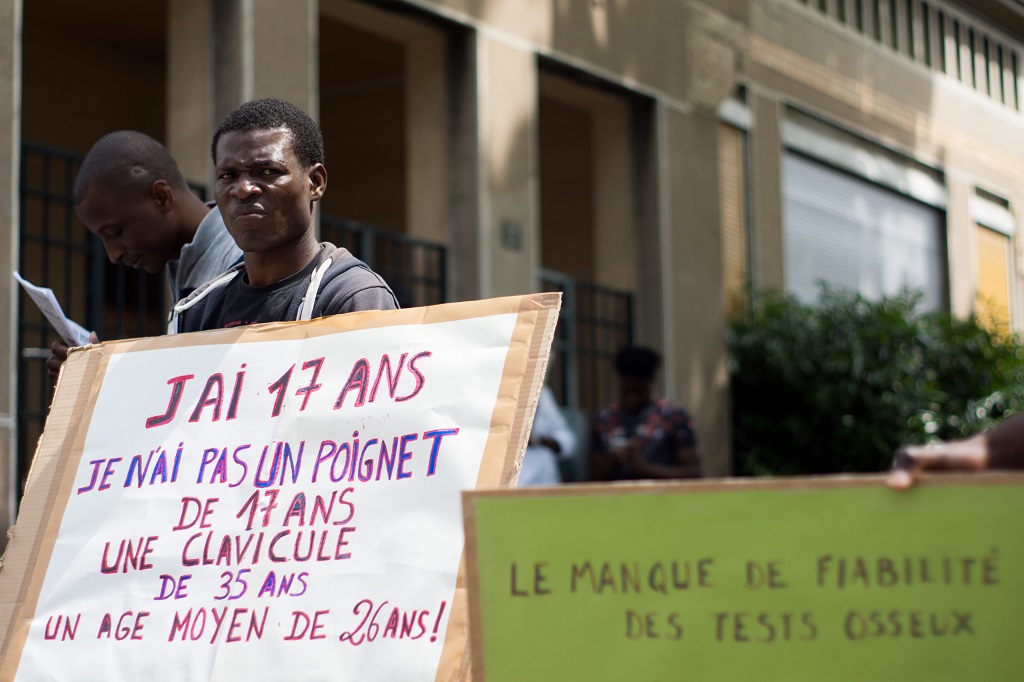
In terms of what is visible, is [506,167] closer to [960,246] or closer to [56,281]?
[56,281]

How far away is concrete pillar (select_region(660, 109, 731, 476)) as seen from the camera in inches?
423

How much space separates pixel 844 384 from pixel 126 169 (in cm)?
793

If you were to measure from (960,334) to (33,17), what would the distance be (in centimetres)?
768

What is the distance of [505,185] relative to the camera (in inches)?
366

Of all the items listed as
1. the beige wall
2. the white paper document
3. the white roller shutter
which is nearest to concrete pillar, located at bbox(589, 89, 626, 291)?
the white roller shutter

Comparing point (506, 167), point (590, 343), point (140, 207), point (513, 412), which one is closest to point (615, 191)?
point (590, 343)

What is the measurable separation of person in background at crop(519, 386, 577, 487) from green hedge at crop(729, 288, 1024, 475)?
3.10 metres

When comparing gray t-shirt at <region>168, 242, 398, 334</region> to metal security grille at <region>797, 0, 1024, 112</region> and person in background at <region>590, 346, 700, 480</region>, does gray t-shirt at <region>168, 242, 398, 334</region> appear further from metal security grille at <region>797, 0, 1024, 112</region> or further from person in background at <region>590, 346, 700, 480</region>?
metal security grille at <region>797, 0, 1024, 112</region>

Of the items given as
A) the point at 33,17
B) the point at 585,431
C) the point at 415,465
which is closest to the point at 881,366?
the point at 585,431

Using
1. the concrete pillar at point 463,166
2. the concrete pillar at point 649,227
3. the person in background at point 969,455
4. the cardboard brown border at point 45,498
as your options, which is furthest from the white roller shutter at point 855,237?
the person in background at point 969,455

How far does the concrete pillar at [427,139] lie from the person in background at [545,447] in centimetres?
146

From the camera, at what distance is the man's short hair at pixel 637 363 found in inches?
A: 313

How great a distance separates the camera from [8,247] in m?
6.49

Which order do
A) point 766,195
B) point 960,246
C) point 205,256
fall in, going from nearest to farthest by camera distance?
point 205,256 < point 766,195 < point 960,246
